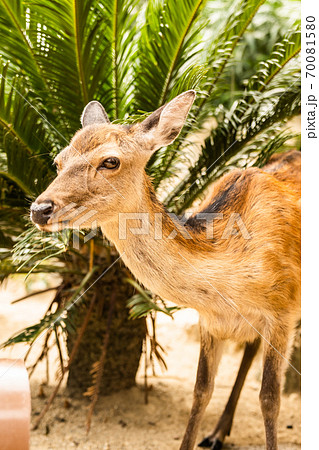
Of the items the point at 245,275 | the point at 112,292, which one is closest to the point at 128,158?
the point at 245,275

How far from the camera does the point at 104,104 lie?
3.85 metres

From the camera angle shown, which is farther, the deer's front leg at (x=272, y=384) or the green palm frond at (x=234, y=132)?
the green palm frond at (x=234, y=132)

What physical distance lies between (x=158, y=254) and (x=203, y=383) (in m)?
0.92

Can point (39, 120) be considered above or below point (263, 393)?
above

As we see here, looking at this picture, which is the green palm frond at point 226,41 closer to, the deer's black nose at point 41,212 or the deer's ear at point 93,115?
the deer's ear at point 93,115

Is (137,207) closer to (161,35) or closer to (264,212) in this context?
(264,212)

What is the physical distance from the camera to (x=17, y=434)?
8.54 feet

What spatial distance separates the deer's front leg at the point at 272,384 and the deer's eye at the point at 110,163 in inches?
49.3

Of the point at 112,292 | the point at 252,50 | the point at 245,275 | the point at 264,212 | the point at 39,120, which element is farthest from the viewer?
the point at 252,50

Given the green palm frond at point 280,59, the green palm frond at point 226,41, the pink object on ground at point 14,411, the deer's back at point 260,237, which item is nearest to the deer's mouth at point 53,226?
the pink object on ground at point 14,411

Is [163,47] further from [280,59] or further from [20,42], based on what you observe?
[280,59]

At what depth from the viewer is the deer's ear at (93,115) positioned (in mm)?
3107

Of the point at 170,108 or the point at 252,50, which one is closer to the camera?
the point at 170,108

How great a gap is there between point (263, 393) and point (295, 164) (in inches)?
60.0
